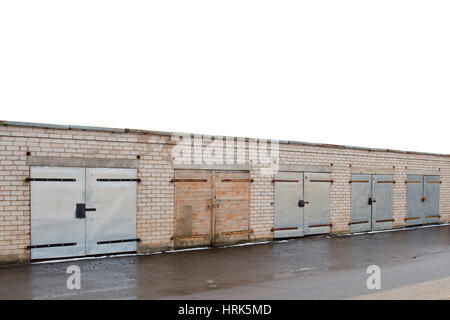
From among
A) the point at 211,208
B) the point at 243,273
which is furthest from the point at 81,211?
the point at 243,273

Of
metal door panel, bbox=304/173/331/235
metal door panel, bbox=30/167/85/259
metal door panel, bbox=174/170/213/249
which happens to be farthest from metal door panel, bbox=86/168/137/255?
metal door panel, bbox=304/173/331/235

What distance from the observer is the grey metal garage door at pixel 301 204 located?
1133 centimetres

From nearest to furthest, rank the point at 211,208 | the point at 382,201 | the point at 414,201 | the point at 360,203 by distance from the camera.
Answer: the point at 211,208, the point at 360,203, the point at 382,201, the point at 414,201

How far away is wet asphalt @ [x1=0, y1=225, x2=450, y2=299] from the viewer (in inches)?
239

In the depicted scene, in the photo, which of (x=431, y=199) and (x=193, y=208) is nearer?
(x=193, y=208)

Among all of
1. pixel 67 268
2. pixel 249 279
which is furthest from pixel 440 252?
pixel 67 268

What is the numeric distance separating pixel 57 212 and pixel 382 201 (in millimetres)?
10763

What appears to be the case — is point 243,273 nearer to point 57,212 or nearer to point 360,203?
point 57,212

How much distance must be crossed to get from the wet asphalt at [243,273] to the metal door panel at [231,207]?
0.47 m

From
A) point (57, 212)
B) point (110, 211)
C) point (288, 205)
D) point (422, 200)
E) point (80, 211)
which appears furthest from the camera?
point (422, 200)

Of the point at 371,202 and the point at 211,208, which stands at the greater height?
the point at 211,208

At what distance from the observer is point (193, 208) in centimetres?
984

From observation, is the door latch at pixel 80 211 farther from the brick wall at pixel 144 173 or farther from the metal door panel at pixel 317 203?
the metal door panel at pixel 317 203
